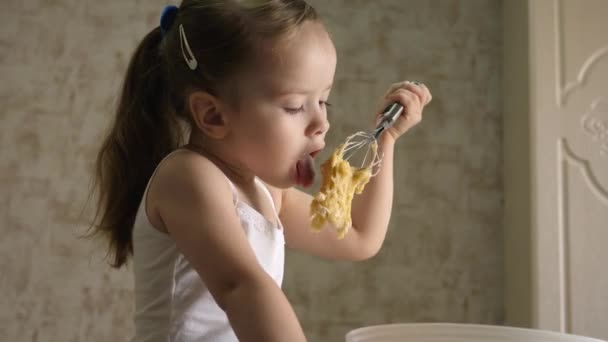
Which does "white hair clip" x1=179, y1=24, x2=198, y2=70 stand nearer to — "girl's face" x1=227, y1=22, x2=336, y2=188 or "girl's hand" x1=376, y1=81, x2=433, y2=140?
"girl's face" x1=227, y1=22, x2=336, y2=188

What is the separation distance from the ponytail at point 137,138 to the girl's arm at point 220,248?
0.51 ft

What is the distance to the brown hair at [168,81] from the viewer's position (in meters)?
0.85

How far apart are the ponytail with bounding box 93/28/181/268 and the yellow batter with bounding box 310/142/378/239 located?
226 mm

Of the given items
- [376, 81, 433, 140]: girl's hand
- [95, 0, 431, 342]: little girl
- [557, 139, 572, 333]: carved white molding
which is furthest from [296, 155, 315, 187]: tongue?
[557, 139, 572, 333]: carved white molding

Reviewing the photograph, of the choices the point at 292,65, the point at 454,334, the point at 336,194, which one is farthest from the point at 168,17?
the point at 454,334

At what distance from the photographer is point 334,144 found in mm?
2082

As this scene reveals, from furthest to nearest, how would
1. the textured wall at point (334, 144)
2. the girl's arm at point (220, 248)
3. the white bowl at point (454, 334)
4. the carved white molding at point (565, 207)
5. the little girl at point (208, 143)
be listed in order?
the textured wall at point (334, 144), the carved white molding at point (565, 207), the white bowl at point (454, 334), the little girl at point (208, 143), the girl's arm at point (220, 248)

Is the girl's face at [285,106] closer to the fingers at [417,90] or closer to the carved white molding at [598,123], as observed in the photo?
the fingers at [417,90]

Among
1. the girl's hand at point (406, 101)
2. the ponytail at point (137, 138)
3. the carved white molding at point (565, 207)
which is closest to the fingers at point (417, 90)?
the girl's hand at point (406, 101)

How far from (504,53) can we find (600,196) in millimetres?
512

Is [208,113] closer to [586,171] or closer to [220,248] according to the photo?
[220,248]

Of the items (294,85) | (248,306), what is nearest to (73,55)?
(294,85)

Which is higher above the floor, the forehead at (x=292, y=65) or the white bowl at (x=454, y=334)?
the forehead at (x=292, y=65)

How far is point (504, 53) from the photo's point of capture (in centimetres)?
210
